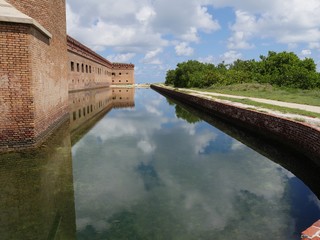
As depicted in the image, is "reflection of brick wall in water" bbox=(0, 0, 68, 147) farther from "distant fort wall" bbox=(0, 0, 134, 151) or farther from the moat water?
the moat water

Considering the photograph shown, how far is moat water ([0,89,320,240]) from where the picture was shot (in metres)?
3.60

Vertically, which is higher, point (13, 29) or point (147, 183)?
point (13, 29)

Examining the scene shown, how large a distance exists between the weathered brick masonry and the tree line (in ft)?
68.8

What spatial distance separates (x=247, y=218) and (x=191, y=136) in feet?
19.7

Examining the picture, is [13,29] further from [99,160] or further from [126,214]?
[126,214]

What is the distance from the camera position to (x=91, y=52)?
38250 millimetres

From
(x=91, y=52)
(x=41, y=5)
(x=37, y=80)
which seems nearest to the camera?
(x=37, y=80)

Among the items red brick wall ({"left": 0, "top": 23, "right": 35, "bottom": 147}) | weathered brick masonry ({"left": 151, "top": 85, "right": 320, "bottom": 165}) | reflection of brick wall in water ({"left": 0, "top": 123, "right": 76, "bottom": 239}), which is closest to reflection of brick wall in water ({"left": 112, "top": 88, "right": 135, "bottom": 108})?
weathered brick masonry ({"left": 151, "top": 85, "right": 320, "bottom": 165})

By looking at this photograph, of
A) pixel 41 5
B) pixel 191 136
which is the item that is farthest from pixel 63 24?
pixel 191 136

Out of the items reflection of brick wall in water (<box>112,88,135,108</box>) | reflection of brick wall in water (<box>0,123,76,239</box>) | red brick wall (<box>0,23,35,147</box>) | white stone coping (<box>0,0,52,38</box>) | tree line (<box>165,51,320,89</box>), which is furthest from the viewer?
tree line (<box>165,51,320,89</box>)

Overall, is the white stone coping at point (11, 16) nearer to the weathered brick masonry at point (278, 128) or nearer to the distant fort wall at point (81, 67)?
the weathered brick masonry at point (278, 128)

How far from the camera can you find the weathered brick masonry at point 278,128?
6301 millimetres

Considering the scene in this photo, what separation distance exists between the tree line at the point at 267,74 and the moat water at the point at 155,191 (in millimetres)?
26070

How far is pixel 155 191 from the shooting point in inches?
190
